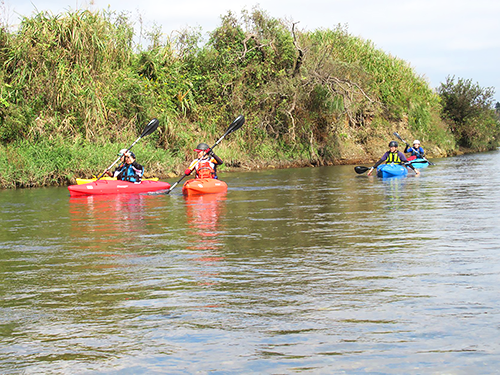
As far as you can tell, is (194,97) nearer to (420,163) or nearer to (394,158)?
(420,163)

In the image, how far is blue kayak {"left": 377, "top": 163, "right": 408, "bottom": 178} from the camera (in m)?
17.3

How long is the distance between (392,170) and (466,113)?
2952 centimetres

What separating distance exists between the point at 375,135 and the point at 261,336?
2838 centimetres

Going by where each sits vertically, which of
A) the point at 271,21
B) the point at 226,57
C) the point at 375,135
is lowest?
the point at 375,135

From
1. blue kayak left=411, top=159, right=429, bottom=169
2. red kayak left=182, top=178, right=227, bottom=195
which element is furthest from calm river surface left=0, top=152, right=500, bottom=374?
blue kayak left=411, top=159, right=429, bottom=169

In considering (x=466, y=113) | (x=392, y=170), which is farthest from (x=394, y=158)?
(x=466, y=113)

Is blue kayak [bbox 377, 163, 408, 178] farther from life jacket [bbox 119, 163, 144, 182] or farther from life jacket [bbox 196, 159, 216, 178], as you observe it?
life jacket [bbox 119, 163, 144, 182]

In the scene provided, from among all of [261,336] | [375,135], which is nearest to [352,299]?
[261,336]

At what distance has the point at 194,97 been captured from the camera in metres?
26.8

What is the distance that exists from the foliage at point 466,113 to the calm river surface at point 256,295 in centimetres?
3700

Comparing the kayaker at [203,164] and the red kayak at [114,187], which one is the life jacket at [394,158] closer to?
the kayaker at [203,164]

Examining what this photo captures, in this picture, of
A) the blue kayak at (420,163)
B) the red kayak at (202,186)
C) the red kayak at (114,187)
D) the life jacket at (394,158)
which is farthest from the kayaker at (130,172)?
the blue kayak at (420,163)

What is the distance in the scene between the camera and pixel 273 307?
3973 mm

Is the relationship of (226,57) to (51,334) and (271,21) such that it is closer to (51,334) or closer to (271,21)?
(271,21)
